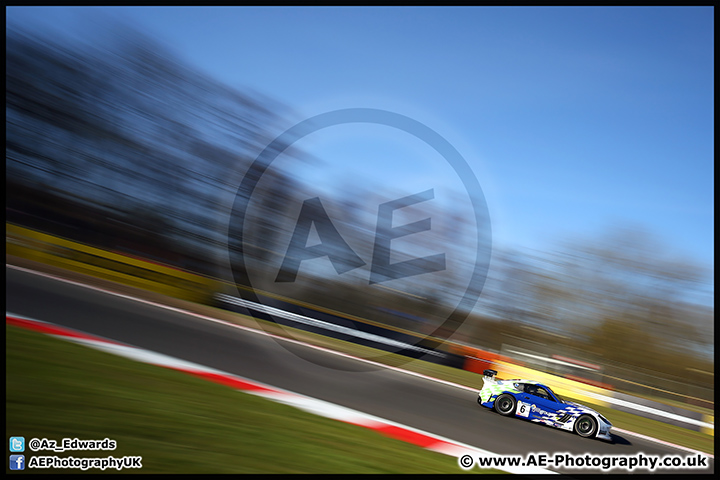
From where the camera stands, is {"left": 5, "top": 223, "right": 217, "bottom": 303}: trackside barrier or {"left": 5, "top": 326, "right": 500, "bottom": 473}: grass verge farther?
{"left": 5, "top": 223, "right": 217, "bottom": 303}: trackside barrier

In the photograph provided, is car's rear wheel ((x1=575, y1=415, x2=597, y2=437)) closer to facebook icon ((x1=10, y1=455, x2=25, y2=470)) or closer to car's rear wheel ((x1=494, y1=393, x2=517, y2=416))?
car's rear wheel ((x1=494, y1=393, x2=517, y2=416))

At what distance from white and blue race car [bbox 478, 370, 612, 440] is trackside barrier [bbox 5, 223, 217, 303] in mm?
9598

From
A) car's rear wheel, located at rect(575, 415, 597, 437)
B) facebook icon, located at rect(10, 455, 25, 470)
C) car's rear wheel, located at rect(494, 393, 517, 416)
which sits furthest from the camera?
car's rear wheel, located at rect(494, 393, 517, 416)

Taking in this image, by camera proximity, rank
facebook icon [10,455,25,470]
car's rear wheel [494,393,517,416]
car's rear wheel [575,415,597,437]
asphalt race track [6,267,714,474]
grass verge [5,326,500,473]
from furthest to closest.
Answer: car's rear wheel [494,393,517,416] → car's rear wheel [575,415,597,437] → asphalt race track [6,267,714,474] → grass verge [5,326,500,473] → facebook icon [10,455,25,470]

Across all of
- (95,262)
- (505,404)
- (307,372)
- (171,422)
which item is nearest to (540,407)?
(505,404)

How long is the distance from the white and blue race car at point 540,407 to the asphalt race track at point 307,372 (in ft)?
0.52

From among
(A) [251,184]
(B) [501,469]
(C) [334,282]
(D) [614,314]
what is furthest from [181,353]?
(D) [614,314]

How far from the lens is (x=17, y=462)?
130 inches

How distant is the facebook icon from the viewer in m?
3.24

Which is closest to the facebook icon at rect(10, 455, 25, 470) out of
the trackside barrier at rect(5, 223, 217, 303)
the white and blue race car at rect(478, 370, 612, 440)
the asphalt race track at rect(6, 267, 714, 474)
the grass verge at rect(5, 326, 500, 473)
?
the grass verge at rect(5, 326, 500, 473)

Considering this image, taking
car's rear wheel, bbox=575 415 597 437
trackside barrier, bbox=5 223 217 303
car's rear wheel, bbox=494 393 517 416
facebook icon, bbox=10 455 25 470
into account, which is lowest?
car's rear wheel, bbox=575 415 597 437

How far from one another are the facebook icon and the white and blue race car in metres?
6.71

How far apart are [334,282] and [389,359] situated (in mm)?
4511

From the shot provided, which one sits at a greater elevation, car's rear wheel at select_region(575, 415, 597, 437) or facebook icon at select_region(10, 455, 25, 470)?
facebook icon at select_region(10, 455, 25, 470)
